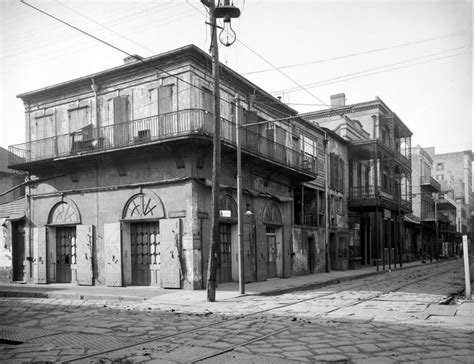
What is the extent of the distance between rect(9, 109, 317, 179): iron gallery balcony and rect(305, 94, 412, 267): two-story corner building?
11.2 meters

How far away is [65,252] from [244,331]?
46.2 feet

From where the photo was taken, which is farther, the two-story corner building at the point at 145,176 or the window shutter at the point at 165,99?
the window shutter at the point at 165,99

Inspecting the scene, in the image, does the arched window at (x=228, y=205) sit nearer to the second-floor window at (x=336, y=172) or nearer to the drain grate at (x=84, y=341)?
the drain grate at (x=84, y=341)

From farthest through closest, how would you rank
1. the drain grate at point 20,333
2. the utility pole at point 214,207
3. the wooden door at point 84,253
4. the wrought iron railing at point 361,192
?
the wrought iron railing at point 361,192 → the wooden door at point 84,253 → the utility pole at point 214,207 → the drain grate at point 20,333

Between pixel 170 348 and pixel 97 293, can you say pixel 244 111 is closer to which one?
pixel 97 293

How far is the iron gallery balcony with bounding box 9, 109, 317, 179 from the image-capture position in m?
17.2

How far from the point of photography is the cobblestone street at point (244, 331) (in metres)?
7.05

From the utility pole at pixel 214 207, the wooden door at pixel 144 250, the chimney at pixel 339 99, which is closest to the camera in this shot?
the utility pole at pixel 214 207

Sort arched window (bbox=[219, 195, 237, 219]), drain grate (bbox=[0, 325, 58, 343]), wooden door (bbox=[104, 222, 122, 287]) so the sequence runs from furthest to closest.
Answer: arched window (bbox=[219, 195, 237, 219])
wooden door (bbox=[104, 222, 122, 287])
drain grate (bbox=[0, 325, 58, 343])

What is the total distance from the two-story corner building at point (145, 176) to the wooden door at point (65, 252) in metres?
0.05

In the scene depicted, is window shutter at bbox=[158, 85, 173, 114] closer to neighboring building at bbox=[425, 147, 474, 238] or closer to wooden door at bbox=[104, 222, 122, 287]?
wooden door at bbox=[104, 222, 122, 287]

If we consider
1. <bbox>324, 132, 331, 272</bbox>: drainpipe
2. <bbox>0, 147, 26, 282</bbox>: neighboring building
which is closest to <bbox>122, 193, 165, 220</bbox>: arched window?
<bbox>0, 147, 26, 282</bbox>: neighboring building

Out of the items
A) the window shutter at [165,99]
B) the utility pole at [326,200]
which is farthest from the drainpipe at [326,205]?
the window shutter at [165,99]

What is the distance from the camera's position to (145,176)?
18297 millimetres
